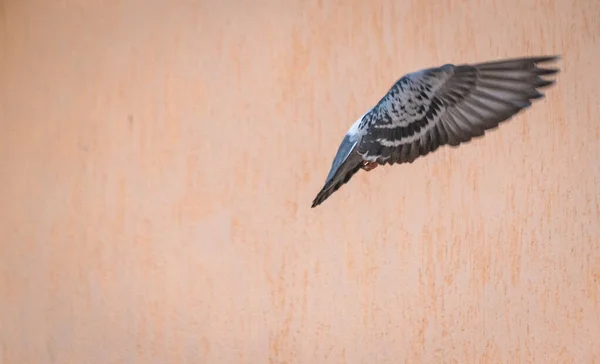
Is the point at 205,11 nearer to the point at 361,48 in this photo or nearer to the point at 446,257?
the point at 361,48

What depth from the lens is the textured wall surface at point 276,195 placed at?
123 centimetres

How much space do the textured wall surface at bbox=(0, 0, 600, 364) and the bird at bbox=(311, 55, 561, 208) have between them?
29 cm

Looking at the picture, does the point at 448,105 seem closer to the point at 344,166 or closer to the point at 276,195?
the point at 344,166

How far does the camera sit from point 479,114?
890 mm

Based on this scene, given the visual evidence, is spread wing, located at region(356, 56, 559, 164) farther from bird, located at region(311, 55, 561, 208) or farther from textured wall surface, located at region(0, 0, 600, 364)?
textured wall surface, located at region(0, 0, 600, 364)

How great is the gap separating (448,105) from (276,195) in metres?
0.50

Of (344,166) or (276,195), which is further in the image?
(276,195)

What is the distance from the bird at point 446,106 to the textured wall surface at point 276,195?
0.96 ft

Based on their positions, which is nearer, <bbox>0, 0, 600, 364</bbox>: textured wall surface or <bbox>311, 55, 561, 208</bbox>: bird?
<bbox>311, 55, 561, 208</bbox>: bird

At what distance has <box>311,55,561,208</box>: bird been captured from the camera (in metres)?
0.85

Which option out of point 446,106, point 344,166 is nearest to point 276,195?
point 344,166

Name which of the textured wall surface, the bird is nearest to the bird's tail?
the bird

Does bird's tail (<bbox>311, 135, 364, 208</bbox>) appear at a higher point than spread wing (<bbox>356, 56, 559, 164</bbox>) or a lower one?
lower

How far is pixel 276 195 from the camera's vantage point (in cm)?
134
